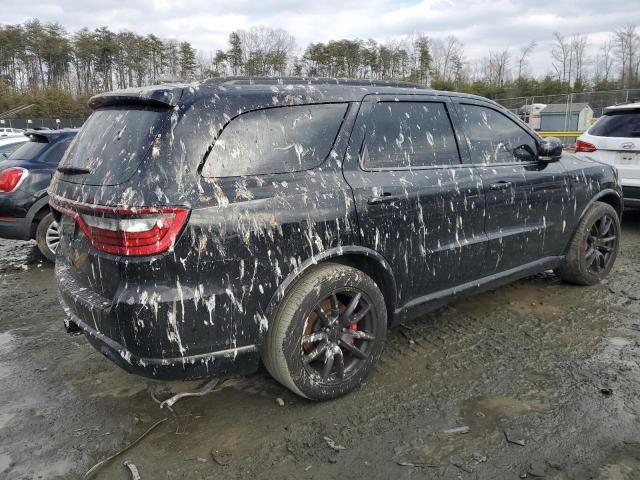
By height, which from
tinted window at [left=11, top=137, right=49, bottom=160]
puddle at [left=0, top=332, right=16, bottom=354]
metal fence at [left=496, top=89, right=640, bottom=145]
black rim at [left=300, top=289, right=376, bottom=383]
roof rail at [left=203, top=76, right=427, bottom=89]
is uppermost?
metal fence at [left=496, top=89, right=640, bottom=145]

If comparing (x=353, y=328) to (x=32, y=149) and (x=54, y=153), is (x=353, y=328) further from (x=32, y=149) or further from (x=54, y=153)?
(x=32, y=149)

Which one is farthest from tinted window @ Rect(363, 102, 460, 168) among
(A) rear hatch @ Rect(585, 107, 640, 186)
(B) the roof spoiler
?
(A) rear hatch @ Rect(585, 107, 640, 186)

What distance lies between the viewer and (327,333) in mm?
2850

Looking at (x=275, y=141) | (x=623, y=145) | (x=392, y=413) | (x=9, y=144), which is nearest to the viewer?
(x=275, y=141)

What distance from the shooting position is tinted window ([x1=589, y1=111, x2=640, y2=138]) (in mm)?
6266

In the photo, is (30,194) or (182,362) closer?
(182,362)

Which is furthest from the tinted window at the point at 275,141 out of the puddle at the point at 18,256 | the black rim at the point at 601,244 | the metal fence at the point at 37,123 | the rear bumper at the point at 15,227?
the metal fence at the point at 37,123

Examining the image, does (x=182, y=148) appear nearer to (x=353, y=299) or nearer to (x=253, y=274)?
(x=253, y=274)

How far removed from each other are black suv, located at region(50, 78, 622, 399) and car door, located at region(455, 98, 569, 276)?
0.03m

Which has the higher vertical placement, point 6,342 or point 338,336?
point 338,336

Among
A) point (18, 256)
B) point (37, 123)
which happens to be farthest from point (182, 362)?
point (37, 123)

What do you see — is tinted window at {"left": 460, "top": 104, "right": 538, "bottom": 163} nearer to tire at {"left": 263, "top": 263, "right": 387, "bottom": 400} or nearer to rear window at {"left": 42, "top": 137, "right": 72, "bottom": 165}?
tire at {"left": 263, "top": 263, "right": 387, "bottom": 400}

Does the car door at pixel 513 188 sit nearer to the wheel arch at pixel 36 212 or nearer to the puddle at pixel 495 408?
the puddle at pixel 495 408

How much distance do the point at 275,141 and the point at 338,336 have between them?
1.17 meters
